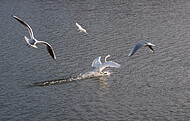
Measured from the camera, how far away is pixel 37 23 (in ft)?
148

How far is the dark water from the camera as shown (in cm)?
2459

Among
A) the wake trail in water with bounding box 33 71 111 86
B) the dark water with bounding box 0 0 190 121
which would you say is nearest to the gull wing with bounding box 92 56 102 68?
the wake trail in water with bounding box 33 71 111 86

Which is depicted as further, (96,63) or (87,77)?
(96,63)

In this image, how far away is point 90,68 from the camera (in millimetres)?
31578

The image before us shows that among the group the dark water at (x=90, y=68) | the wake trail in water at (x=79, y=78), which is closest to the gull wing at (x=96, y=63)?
the wake trail in water at (x=79, y=78)

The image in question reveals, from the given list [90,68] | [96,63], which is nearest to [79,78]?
[96,63]

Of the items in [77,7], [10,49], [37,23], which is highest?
[77,7]

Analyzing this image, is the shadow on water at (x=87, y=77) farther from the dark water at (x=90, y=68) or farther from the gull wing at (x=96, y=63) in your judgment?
the gull wing at (x=96, y=63)

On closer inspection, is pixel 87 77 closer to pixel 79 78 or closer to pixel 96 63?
pixel 79 78

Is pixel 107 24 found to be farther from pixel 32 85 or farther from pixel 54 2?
pixel 32 85

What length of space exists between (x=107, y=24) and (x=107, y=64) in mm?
15301

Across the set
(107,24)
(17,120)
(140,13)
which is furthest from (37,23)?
(17,120)

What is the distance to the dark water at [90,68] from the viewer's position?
24.6m

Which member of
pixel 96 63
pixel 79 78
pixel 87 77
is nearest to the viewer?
pixel 79 78
